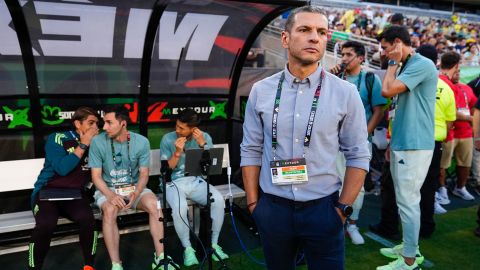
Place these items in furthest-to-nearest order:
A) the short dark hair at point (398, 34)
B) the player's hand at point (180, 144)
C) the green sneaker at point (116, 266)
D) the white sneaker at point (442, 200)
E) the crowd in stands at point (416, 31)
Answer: the crowd in stands at point (416, 31)
the white sneaker at point (442, 200)
the player's hand at point (180, 144)
the green sneaker at point (116, 266)
the short dark hair at point (398, 34)

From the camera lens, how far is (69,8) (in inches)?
165

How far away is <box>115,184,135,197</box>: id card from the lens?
386 centimetres

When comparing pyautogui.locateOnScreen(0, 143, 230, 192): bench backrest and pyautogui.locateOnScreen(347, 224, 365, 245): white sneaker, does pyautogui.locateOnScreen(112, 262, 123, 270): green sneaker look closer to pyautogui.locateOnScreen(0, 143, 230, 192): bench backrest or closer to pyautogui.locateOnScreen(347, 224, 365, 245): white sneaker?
pyautogui.locateOnScreen(0, 143, 230, 192): bench backrest

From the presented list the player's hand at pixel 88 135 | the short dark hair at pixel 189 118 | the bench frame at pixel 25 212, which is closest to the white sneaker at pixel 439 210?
the bench frame at pixel 25 212

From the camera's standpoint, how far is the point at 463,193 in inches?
234

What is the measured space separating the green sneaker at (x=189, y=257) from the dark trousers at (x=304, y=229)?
185 centimetres

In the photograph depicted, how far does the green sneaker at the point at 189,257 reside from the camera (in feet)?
12.3

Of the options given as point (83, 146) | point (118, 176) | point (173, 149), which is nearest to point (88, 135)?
point (83, 146)

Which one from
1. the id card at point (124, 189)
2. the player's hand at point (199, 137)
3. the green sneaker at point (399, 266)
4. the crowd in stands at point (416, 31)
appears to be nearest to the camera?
the green sneaker at point (399, 266)

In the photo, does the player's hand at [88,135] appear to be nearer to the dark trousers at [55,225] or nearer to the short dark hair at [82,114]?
the short dark hair at [82,114]

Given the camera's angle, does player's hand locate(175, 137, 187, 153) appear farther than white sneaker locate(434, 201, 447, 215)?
No

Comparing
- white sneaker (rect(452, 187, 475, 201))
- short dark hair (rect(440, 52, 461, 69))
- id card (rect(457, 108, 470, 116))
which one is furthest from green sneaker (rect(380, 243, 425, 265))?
id card (rect(457, 108, 470, 116))

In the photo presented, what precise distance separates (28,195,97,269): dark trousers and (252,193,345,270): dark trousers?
2.11 meters

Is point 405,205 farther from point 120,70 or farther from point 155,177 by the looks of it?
point 120,70
